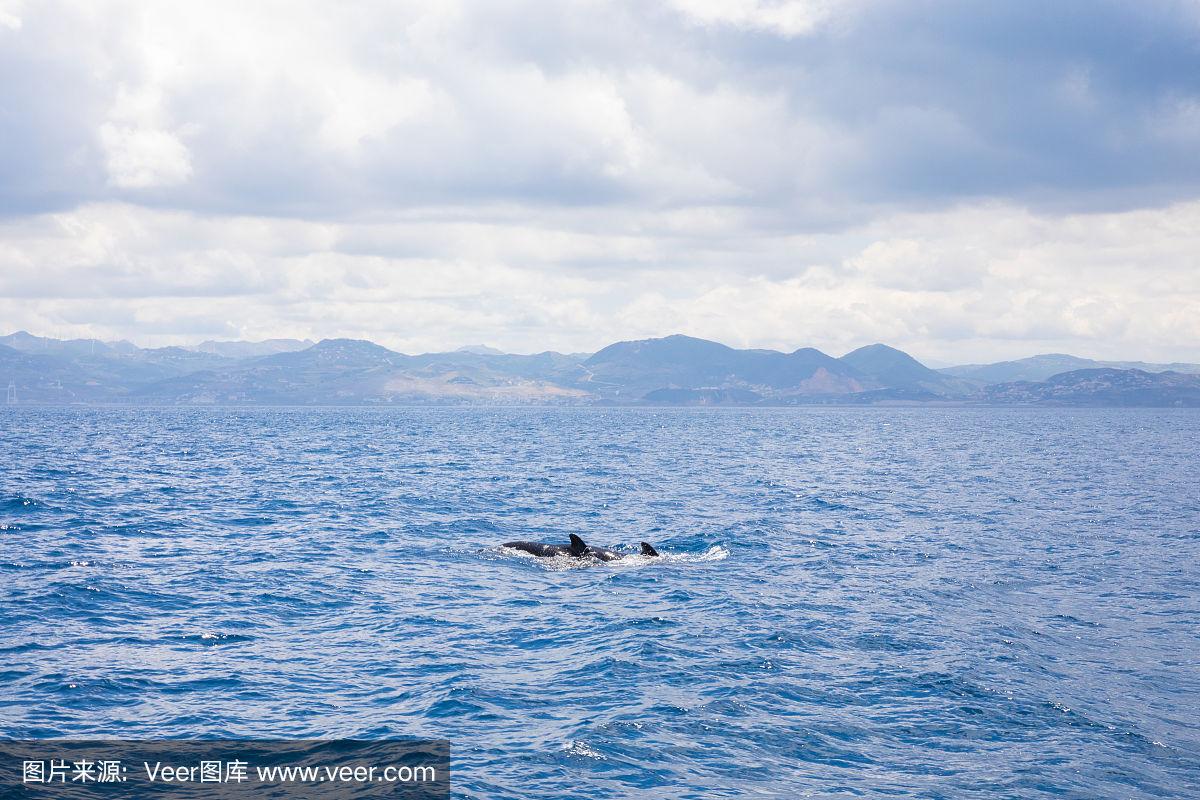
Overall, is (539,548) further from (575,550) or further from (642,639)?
(642,639)

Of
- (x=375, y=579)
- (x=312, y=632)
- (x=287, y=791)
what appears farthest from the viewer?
(x=375, y=579)

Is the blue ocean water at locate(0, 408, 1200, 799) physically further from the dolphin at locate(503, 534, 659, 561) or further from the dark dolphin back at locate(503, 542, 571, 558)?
the dark dolphin back at locate(503, 542, 571, 558)

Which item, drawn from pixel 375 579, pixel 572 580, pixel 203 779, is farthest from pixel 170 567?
pixel 203 779

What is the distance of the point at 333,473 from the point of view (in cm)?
9344

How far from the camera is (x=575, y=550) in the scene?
4428 cm

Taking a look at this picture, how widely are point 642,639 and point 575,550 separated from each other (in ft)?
47.0

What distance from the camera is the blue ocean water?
2095 centimetres

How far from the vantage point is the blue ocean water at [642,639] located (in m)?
21.0

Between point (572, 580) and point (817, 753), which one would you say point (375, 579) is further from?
point (817, 753)

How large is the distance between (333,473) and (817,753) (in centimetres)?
7896

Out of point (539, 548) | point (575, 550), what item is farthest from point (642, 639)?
point (539, 548)
